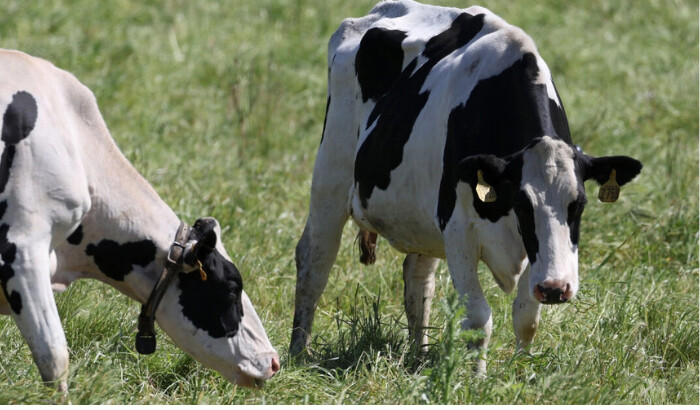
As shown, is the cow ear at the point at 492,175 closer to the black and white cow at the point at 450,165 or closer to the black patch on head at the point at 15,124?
the black and white cow at the point at 450,165

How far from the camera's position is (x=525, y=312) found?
19.0ft

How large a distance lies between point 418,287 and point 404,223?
81 centimetres

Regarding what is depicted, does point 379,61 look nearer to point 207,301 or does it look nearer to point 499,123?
point 499,123

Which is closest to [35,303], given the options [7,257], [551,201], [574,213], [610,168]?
[7,257]

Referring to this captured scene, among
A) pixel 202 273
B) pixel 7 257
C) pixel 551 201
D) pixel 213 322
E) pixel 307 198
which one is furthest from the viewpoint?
pixel 307 198

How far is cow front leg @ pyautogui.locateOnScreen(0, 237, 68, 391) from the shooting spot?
4906 millimetres

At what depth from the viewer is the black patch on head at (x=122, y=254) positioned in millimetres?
5441

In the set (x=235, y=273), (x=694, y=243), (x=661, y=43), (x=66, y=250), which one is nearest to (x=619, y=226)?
(x=694, y=243)

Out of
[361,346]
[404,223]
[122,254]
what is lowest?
[361,346]

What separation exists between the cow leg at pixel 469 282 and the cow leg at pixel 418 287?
1.27 metres

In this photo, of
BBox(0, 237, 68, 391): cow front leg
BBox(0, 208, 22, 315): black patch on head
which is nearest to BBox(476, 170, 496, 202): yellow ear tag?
BBox(0, 237, 68, 391): cow front leg

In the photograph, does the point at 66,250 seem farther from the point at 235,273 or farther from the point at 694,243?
the point at 694,243

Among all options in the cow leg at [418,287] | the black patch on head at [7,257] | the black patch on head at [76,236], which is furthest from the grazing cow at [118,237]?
the cow leg at [418,287]

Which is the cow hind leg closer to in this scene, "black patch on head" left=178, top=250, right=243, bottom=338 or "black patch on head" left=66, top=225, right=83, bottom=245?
"black patch on head" left=178, top=250, right=243, bottom=338
